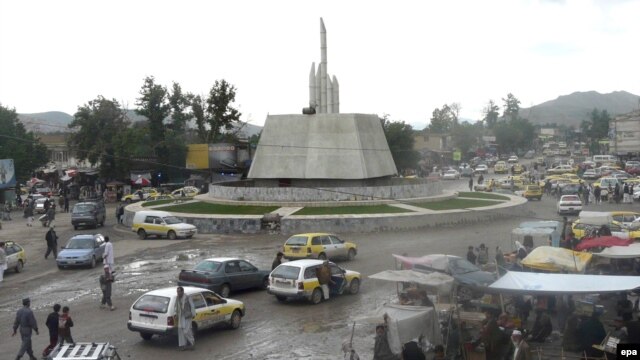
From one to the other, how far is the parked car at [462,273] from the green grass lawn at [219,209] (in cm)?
2126

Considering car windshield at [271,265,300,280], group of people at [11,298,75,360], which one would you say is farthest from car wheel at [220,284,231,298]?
group of people at [11,298,75,360]

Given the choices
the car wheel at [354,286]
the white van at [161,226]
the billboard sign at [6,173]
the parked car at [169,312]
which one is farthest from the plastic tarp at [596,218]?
the billboard sign at [6,173]

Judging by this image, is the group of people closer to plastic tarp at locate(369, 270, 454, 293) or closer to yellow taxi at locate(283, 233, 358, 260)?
plastic tarp at locate(369, 270, 454, 293)

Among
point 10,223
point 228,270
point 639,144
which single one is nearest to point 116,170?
point 10,223

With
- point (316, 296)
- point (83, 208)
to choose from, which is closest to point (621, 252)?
point (316, 296)

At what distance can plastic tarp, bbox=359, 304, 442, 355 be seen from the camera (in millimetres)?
12289

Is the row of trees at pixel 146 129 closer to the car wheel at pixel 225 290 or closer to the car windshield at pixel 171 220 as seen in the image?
the car windshield at pixel 171 220

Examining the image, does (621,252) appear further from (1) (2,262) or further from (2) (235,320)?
(1) (2,262)

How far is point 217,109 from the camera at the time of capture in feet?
266

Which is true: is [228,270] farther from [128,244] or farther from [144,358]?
[128,244]

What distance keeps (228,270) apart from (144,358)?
6025mm

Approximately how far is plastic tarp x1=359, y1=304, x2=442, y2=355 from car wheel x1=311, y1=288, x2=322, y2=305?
6018mm

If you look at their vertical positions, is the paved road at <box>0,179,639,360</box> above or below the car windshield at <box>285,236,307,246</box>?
below

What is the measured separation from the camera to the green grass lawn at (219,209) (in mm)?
38188
